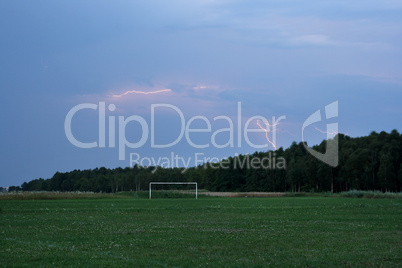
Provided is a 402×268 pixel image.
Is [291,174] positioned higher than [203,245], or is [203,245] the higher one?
[291,174]

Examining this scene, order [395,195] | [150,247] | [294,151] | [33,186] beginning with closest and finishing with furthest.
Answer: [150,247] < [395,195] < [294,151] < [33,186]

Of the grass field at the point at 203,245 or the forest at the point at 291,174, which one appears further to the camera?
the forest at the point at 291,174

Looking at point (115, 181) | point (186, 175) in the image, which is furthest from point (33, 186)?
point (186, 175)

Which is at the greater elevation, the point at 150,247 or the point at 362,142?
the point at 362,142

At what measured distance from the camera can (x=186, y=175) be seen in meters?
159

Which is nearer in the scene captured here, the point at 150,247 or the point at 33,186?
the point at 150,247

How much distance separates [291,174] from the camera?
12019 cm

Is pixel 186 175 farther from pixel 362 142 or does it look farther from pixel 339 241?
pixel 339 241

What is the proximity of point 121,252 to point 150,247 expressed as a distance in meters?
1.48

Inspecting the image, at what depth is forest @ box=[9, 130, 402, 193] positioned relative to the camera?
322 feet

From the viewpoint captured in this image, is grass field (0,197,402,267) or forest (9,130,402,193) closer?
grass field (0,197,402,267)

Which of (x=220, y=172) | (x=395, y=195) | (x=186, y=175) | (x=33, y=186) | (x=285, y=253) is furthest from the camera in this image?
(x=33, y=186)

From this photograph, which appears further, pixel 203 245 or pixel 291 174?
pixel 291 174

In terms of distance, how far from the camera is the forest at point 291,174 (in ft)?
322
